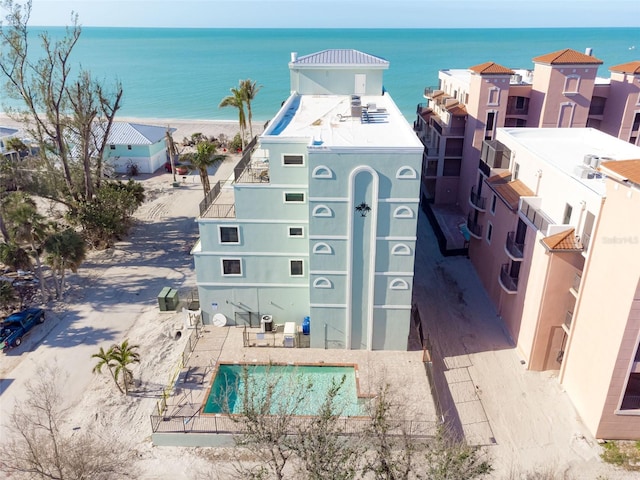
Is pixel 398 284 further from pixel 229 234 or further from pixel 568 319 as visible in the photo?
pixel 229 234

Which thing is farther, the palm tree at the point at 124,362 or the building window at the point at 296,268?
the building window at the point at 296,268

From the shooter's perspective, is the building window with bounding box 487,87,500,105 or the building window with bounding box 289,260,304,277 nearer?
the building window with bounding box 289,260,304,277

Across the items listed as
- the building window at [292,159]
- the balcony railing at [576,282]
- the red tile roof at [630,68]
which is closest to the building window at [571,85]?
the red tile roof at [630,68]

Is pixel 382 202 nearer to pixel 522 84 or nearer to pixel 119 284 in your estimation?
pixel 119 284

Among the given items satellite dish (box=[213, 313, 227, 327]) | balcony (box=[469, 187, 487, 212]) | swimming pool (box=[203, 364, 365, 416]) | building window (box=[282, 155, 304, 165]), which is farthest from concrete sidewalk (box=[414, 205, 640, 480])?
building window (box=[282, 155, 304, 165])

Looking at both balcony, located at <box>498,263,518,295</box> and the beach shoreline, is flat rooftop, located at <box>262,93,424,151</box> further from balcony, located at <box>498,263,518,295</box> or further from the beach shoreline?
the beach shoreline

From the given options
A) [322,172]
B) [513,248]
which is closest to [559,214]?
[513,248]

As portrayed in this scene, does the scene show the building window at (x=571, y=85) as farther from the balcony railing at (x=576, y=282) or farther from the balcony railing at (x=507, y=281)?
the balcony railing at (x=576, y=282)
